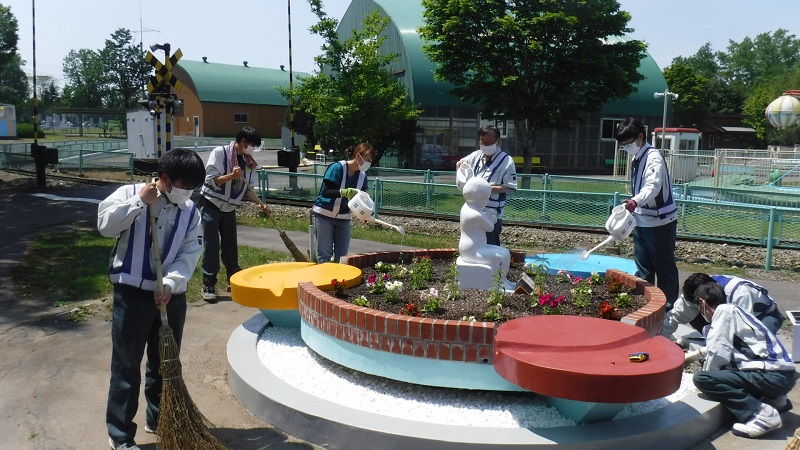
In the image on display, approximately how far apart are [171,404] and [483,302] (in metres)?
2.28

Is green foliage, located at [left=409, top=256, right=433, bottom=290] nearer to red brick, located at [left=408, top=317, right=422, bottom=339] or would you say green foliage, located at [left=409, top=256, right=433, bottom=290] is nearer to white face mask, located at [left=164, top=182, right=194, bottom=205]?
red brick, located at [left=408, top=317, right=422, bottom=339]

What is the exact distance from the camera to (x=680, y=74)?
58875 mm

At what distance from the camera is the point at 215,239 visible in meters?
7.41

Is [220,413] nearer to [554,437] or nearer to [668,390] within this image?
[554,437]

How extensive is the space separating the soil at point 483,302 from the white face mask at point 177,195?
1.70m

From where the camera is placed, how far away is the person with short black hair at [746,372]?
427 centimetres

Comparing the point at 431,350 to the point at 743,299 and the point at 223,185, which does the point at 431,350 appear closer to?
the point at 743,299

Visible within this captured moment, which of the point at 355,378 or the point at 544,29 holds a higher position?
the point at 544,29

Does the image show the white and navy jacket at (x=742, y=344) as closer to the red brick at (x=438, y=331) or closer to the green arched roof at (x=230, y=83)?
the red brick at (x=438, y=331)

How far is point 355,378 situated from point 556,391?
176 cm

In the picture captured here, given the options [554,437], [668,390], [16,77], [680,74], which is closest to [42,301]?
[554,437]

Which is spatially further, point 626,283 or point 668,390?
point 626,283

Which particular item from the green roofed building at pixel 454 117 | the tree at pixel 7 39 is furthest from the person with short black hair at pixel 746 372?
the tree at pixel 7 39

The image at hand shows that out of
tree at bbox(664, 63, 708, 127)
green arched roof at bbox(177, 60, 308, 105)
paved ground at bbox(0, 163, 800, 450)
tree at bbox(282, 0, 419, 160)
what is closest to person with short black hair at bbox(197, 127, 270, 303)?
paved ground at bbox(0, 163, 800, 450)
